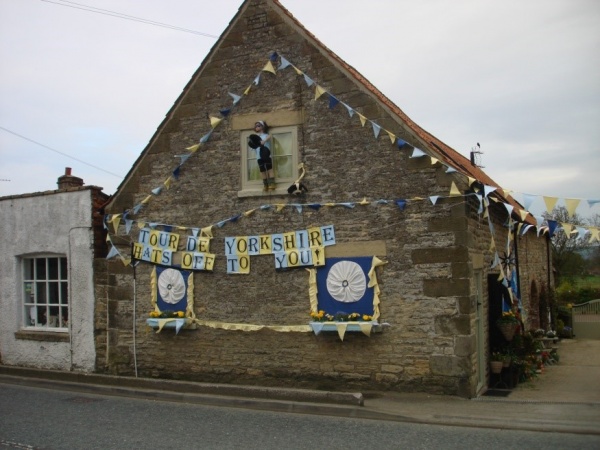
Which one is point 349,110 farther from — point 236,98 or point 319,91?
point 236,98

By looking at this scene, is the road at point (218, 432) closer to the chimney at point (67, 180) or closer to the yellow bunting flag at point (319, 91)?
the yellow bunting flag at point (319, 91)

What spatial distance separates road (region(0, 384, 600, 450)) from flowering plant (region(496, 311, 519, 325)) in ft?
11.0

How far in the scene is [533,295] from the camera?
17453mm

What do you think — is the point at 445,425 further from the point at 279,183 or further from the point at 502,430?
the point at 279,183

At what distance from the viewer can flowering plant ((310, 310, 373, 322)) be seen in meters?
9.96

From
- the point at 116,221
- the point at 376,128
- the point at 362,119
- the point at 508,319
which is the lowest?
the point at 508,319

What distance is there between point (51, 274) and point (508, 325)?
376 inches

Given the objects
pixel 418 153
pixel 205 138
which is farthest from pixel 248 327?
pixel 418 153

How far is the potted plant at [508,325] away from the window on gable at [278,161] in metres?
4.53

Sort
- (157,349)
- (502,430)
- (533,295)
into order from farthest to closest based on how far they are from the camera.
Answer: (533,295), (157,349), (502,430)

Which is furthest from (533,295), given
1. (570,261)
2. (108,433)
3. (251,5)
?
(570,261)

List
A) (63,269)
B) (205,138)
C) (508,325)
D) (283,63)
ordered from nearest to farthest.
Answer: (283,63) < (508,325) < (205,138) < (63,269)

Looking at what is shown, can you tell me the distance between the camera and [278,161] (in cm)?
1095

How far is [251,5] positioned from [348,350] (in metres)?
6.44
